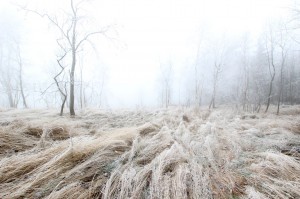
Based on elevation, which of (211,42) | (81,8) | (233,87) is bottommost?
(233,87)

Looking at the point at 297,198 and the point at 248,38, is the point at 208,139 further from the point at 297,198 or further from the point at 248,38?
the point at 248,38

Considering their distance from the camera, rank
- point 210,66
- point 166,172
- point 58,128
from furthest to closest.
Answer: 1. point 210,66
2. point 58,128
3. point 166,172

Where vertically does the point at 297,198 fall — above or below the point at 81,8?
below

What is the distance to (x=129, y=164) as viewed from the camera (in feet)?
7.84

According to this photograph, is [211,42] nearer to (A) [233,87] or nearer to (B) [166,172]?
(A) [233,87]

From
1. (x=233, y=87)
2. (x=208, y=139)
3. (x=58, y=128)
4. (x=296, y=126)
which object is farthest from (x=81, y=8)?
(x=233, y=87)

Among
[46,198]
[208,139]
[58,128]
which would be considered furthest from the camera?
[58,128]

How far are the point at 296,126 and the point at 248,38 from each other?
19.8m

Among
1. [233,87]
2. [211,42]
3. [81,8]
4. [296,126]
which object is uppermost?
[211,42]

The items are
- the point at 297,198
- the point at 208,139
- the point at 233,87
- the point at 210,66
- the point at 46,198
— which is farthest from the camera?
the point at 210,66

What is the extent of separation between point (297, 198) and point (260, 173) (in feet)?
1.62

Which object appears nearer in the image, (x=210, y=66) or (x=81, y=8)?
(x=81, y=8)

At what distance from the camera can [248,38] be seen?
884 inches

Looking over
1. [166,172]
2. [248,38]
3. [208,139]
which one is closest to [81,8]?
[208,139]
